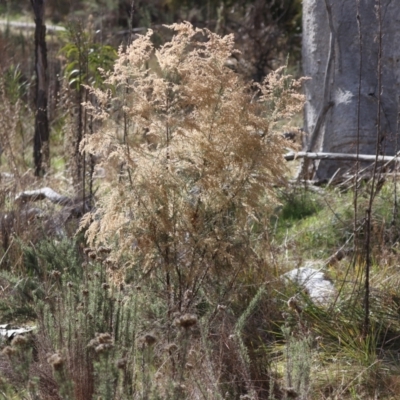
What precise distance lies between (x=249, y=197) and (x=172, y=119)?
1.70 feet

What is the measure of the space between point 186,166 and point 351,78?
11.7 ft

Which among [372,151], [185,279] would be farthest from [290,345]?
[372,151]

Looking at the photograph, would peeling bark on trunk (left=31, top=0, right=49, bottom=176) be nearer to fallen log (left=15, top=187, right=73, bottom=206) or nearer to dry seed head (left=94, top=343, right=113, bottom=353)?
fallen log (left=15, top=187, right=73, bottom=206)

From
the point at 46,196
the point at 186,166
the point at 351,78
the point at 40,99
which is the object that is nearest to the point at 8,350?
the point at 186,166

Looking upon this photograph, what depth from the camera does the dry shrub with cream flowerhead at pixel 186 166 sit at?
4016mm

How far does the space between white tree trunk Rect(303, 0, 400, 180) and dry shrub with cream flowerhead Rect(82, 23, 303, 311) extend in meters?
3.10

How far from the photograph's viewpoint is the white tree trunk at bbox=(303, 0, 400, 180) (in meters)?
7.12

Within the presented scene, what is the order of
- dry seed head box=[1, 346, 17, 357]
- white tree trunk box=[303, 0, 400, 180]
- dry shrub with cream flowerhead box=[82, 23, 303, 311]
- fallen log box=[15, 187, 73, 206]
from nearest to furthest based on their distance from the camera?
dry seed head box=[1, 346, 17, 357], dry shrub with cream flowerhead box=[82, 23, 303, 311], fallen log box=[15, 187, 73, 206], white tree trunk box=[303, 0, 400, 180]

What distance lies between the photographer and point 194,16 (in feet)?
52.7

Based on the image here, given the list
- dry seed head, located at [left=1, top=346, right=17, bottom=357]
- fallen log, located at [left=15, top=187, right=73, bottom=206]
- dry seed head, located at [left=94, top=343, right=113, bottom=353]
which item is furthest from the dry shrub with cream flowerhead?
fallen log, located at [left=15, top=187, right=73, bottom=206]

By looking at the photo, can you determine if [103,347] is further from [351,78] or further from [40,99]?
[40,99]

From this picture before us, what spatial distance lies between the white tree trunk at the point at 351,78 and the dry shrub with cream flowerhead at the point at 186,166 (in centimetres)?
310

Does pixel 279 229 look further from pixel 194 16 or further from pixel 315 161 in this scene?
pixel 194 16

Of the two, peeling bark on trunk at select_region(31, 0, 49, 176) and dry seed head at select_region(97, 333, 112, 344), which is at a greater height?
peeling bark on trunk at select_region(31, 0, 49, 176)
